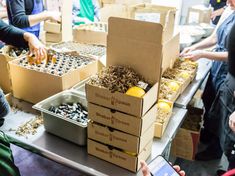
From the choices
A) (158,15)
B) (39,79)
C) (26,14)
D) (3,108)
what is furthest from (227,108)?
(26,14)

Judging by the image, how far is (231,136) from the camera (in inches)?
77.5

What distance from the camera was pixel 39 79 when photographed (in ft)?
4.88

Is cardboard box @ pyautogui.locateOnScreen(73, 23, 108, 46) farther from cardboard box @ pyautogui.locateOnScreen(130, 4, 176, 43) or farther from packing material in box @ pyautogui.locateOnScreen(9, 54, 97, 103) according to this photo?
packing material in box @ pyautogui.locateOnScreen(9, 54, 97, 103)

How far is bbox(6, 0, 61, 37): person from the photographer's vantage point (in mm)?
2244

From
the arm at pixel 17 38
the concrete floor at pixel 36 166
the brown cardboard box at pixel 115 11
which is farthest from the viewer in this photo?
the brown cardboard box at pixel 115 11

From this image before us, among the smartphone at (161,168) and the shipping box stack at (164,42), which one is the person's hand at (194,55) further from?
the smartphone at (161,168)

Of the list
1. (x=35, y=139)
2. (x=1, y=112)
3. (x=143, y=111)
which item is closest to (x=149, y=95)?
(x=143, y=111)

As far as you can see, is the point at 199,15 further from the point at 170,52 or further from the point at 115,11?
the point at 170,52

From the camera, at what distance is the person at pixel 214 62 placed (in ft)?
6.82

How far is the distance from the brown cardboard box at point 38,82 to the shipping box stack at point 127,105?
32 centimetres

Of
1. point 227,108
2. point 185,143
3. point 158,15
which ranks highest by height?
point 158,15

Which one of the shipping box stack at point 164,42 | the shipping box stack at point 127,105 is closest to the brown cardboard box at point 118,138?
the shipping box stack at point 127,105

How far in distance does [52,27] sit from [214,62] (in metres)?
1.48

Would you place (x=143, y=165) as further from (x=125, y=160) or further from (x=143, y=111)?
(x=143, y=111)
